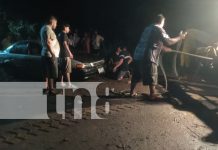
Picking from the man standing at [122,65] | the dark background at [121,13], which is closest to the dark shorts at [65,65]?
the man standing at [122,65]

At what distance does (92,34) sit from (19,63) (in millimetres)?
5056

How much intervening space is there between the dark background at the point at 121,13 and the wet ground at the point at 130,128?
186 inches

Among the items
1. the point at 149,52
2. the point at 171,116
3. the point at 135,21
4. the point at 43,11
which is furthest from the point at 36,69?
the point at 43,11

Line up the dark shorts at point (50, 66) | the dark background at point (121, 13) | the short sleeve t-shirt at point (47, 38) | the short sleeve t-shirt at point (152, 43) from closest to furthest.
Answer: the short sleeve t-shirt at point (152, 43) < the short sleeve t-shirt at point (47, 38) < the dark shorts at point (50, 66) < the dark background at point (121, 13)

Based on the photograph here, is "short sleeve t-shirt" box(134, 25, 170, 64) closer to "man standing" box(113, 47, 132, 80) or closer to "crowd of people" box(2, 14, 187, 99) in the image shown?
"crowd of people" box(2, 14, 187, 99)

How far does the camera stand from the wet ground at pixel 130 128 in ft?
18.3

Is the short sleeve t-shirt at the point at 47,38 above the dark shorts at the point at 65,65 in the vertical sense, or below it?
above

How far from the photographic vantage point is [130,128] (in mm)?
6324

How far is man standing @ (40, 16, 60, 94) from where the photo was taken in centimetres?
849

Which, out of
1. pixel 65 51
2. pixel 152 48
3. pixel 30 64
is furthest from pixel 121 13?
pixel 152 48

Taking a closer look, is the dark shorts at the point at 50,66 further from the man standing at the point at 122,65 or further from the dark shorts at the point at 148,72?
the man standing at the point at 122,65

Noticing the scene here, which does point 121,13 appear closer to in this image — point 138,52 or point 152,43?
point 138,52

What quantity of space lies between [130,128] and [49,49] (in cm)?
321

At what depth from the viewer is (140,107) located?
304 inches
